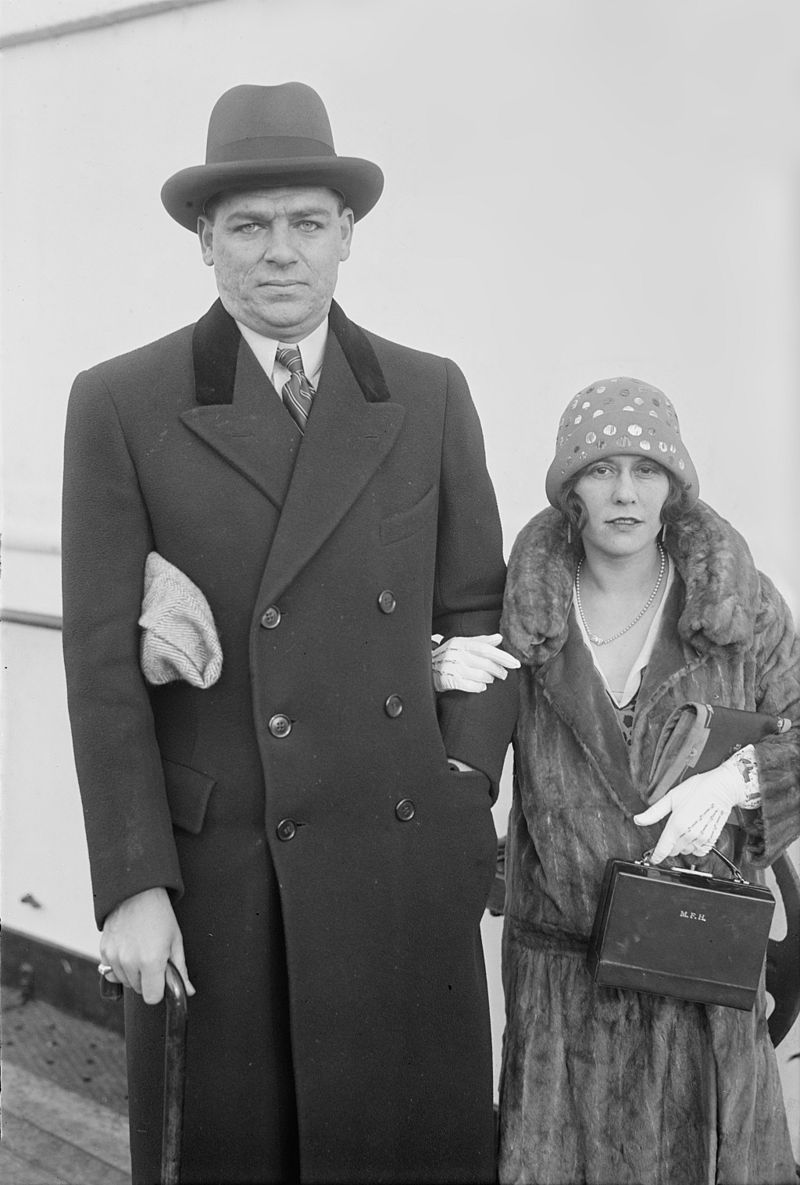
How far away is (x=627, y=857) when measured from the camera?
91.0 inches

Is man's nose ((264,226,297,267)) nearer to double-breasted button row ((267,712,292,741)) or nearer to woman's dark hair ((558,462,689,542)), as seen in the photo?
woman's dark hair ((558,462,689,542))

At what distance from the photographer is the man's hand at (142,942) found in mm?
2086

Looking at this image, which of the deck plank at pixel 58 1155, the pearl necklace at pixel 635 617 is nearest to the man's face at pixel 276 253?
the pearl necklace at pixel 635 617

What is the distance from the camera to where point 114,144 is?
3227 millimetres

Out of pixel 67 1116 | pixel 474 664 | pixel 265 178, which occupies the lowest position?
pixel 67 1116

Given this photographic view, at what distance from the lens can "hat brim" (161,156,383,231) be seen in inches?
82.4

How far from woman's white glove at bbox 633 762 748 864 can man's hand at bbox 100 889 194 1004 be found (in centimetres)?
84

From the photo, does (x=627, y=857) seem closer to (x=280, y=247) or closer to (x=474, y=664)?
(x=474, y=664)

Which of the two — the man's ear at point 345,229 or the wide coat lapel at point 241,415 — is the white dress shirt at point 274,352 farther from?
the man's ear at point 345,229

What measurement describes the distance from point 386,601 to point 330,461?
0.26 m

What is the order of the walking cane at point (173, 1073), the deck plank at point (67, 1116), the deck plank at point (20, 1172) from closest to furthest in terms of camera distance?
the walking cane at point (173, 1073)
the deck plank at point (20, 1172)
the deck plank at point (67, 1116)

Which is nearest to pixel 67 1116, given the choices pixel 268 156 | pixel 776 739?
pixel 776 739

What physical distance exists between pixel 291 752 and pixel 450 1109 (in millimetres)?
755

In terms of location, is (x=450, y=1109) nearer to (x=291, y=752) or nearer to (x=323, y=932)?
(x=323, y=932)
